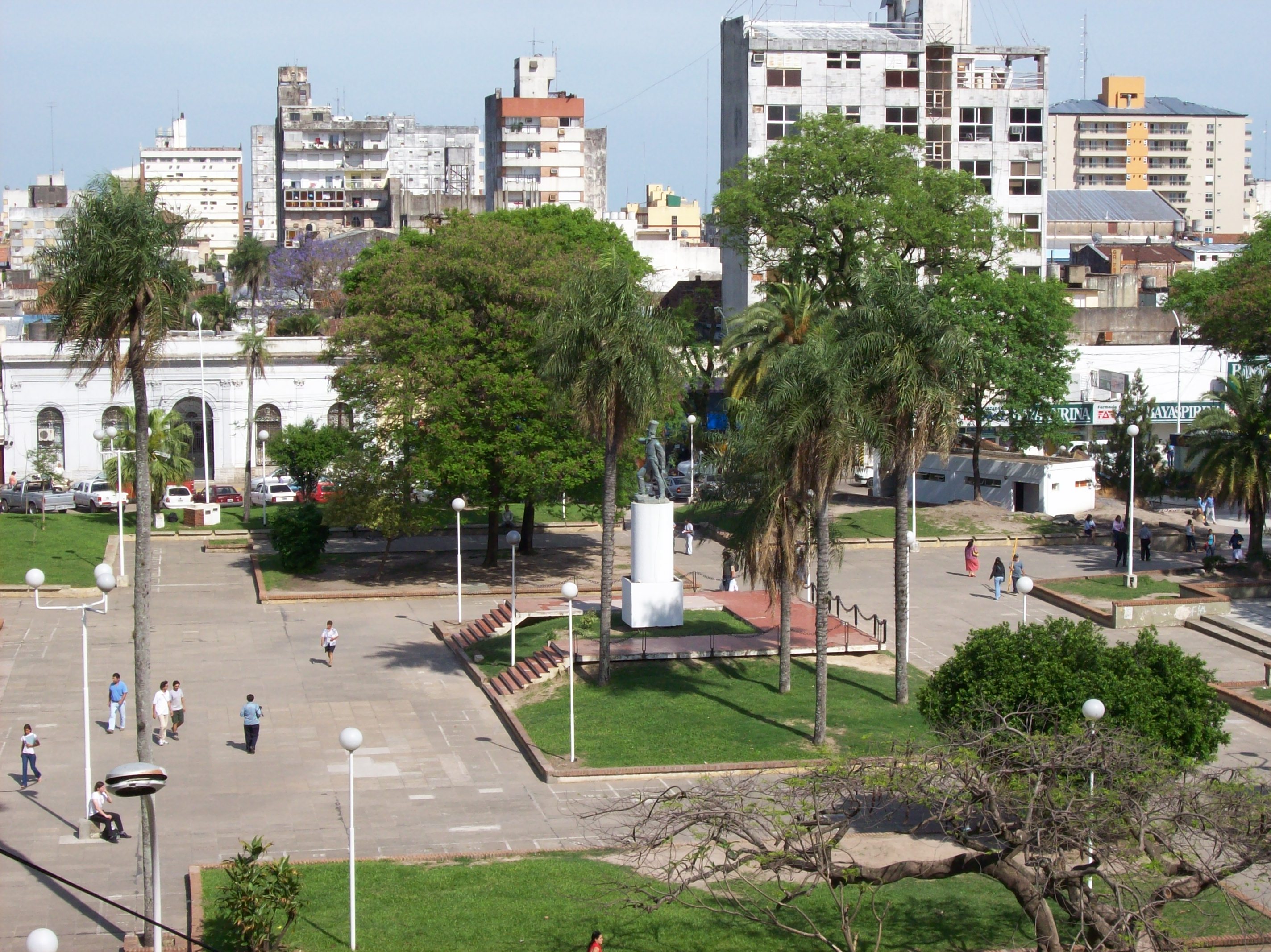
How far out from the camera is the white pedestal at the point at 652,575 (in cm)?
3316

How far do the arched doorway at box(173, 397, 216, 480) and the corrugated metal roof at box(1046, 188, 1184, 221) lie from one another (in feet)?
245

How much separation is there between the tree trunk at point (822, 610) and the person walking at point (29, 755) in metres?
13.5

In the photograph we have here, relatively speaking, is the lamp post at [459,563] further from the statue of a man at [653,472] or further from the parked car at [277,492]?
the parked car at [277,492]

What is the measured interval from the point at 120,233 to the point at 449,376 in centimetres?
1927

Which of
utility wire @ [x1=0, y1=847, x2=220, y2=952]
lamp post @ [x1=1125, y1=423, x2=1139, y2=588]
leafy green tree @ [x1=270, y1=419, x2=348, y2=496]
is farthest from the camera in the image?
leafy green tree @ [x1=270, y1=419, x2=348, y2=496]

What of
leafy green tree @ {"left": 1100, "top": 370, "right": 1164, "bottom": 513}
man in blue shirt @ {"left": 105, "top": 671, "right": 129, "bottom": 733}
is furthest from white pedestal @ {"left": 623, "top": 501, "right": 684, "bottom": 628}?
leafy green tree @ {"left": 1100, "top": 370, "right": 1164, "bottom": 513}

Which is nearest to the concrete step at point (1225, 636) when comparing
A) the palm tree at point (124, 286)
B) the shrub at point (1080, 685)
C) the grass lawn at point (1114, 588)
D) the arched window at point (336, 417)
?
the grass lawn at point (1114, 588)

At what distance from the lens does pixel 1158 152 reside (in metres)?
163

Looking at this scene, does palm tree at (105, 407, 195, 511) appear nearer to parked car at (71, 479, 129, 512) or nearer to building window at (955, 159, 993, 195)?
parked car at (71, 479, 129, 512)

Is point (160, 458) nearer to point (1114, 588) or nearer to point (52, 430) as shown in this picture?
point (52, 430)

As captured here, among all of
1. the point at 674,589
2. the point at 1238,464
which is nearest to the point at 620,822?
the point at 674,589

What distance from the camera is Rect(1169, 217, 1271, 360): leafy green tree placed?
4375cm

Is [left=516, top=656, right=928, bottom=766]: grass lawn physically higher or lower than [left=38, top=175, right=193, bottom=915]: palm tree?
lower

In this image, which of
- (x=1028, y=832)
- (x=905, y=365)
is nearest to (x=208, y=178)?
(x=905, y=365)
